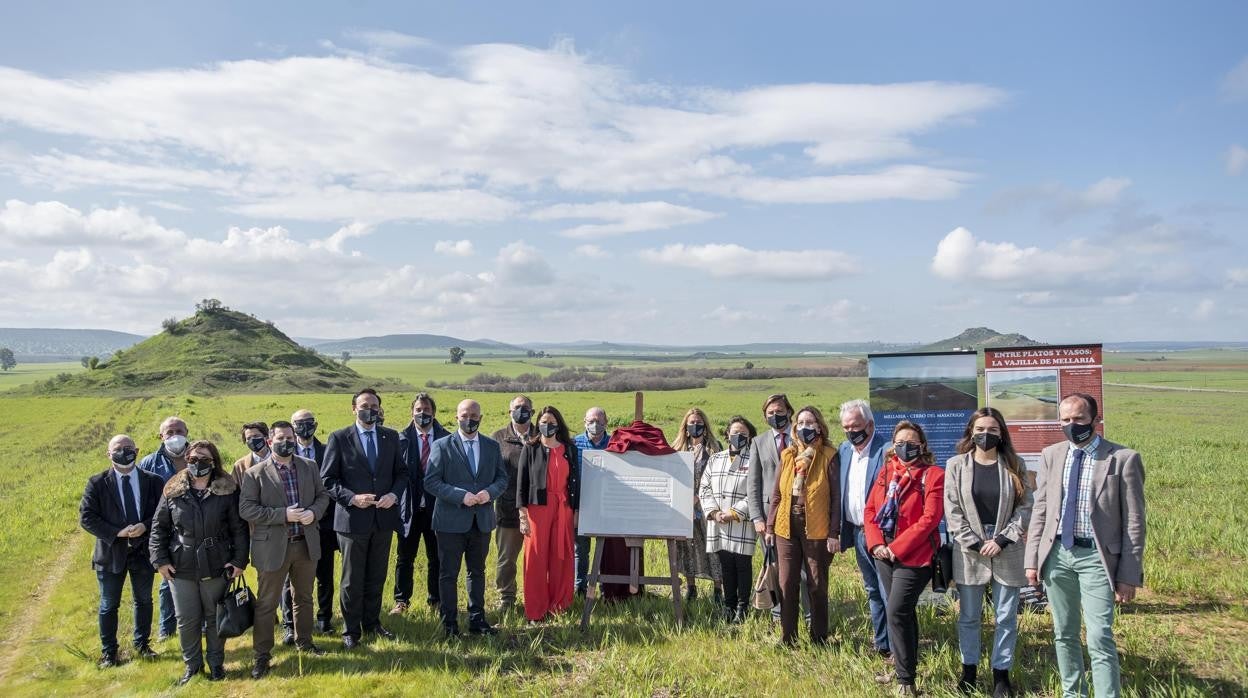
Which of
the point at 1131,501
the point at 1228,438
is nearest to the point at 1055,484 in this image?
the point at 1131,501

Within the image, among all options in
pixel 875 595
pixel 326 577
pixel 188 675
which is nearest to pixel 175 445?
pixel 326 577

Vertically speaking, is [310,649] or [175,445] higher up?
[175,445]

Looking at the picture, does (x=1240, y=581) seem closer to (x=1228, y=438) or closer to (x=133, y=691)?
(x=133, y=691)

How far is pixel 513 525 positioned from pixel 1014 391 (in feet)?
19.1

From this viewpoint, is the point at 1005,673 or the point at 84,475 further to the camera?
the point at 84,475

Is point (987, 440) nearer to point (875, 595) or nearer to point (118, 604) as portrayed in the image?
point (875, 595)

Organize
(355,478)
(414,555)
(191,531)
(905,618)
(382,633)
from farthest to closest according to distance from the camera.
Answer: (414,555) → (382,633) → (355,478) → (191,531) → (905,618)

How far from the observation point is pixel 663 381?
7425 cm

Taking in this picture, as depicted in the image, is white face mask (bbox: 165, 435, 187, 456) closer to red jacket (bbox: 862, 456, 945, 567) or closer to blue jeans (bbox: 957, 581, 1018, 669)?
red jacket (bbox: 862, 456, 945, 567)

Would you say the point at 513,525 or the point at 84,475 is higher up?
the point at 513,525

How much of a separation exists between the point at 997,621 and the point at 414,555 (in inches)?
242

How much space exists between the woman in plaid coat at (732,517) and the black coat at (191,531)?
4.62 m

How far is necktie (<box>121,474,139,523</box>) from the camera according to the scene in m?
8.05

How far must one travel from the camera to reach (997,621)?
6.50 m
